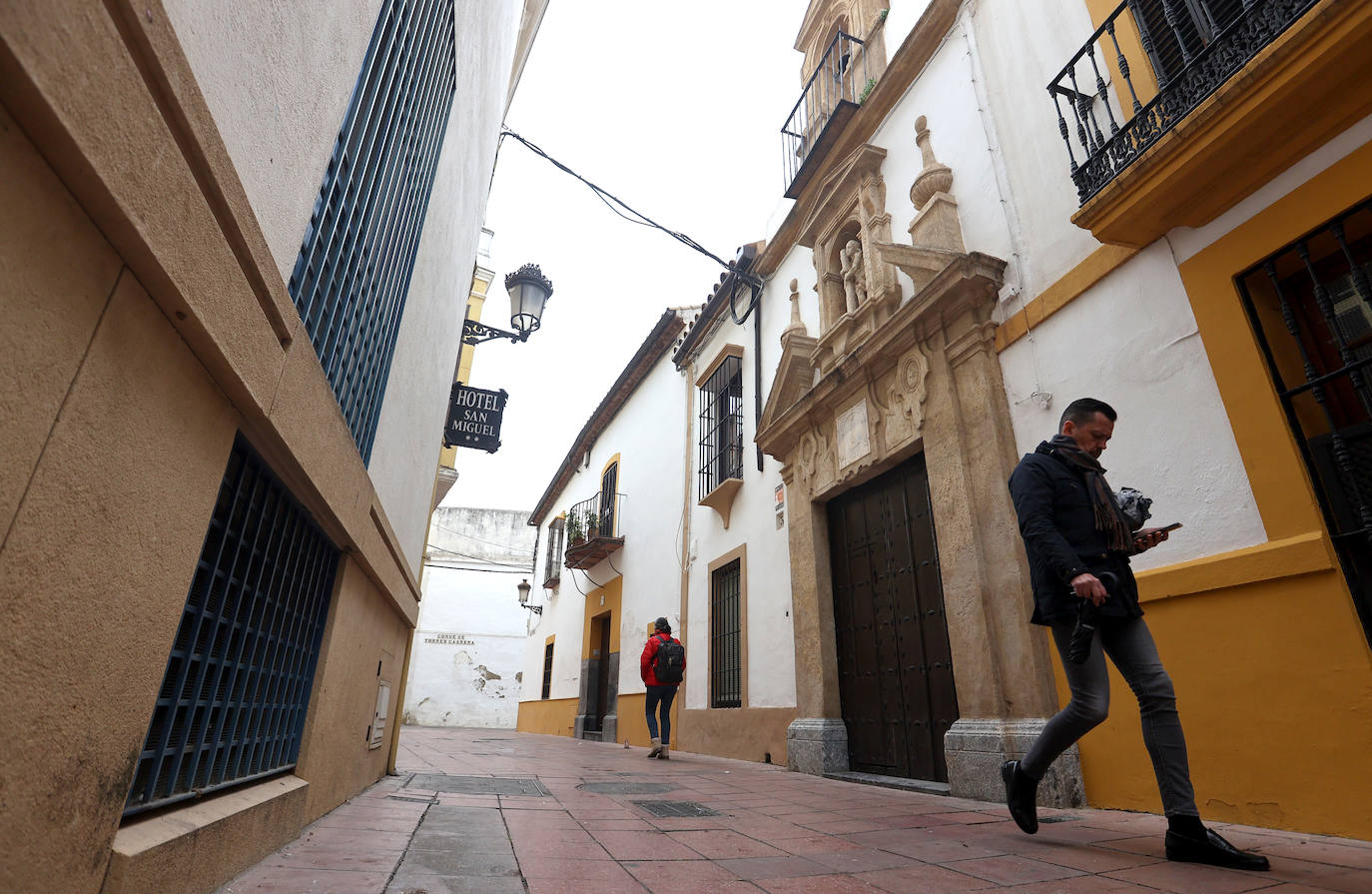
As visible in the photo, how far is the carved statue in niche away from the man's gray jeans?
14.1ft

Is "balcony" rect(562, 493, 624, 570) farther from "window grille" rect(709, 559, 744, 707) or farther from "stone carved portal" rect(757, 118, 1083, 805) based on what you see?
"stone carved portal" rect(757, 118, 1083, 805)

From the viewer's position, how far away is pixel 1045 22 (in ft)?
15.4

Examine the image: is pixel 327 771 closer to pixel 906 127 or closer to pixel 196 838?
pixel 196 838

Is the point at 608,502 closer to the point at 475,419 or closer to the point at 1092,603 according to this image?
the point at 475,419

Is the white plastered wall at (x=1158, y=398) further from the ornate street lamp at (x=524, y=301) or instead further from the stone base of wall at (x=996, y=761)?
the ornate street lamp at (x=524, y=301)

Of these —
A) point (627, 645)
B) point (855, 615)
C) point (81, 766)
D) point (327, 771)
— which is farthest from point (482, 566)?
point (81, 766)

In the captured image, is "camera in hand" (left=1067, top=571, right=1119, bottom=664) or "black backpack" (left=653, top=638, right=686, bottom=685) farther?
"black backpack" (left=653, top=638, right=686, bottom=685)

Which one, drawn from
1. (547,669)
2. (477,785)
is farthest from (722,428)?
(547,669)

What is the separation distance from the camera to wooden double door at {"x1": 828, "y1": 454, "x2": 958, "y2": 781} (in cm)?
491

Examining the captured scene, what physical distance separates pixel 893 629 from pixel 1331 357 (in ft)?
10.8

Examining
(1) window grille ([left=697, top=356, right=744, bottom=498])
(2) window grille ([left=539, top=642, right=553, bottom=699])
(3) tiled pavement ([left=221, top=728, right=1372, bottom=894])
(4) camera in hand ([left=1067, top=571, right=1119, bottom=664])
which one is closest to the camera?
(3) tiled pavement ([left=221, top=728, right=1372, bottom=894])

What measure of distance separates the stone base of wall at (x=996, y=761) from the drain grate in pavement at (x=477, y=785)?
8.00ft

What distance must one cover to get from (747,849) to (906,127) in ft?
19.7

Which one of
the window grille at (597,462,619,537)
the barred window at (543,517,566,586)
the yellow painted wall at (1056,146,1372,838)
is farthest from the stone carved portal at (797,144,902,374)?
the barred window at (543,517,566,586)
